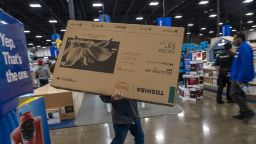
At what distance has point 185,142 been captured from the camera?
331cm

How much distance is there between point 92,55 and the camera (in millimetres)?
1417

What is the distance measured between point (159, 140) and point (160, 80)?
233 cm

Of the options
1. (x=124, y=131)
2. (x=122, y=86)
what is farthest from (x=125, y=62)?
(x=124, y=131)

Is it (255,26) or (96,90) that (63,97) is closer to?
(96,90)

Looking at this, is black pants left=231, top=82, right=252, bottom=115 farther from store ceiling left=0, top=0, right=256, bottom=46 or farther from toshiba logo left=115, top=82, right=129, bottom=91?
store ceiling left=0, top=0, right=256, bottom=46

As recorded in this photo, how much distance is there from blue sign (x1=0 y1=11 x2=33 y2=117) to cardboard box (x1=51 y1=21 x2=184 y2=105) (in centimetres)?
19

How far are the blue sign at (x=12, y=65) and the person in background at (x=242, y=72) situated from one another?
3.48 m

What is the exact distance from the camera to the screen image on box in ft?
4.63

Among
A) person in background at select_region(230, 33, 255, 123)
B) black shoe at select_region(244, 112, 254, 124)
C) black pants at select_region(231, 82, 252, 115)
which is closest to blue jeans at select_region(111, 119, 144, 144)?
person in background at select_region(230, 33, 255, 123)

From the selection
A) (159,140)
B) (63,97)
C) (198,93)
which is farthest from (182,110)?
(63,97)

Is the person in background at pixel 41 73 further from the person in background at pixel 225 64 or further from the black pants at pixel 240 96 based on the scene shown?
the black pants at pixel 240 96

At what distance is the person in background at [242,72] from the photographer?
12.5 ft

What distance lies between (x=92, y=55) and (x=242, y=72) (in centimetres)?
321

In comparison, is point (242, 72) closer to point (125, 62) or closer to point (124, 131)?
point (124, 131)
